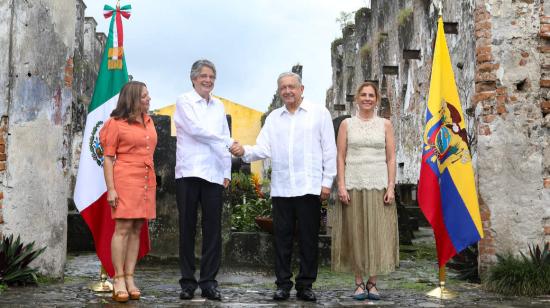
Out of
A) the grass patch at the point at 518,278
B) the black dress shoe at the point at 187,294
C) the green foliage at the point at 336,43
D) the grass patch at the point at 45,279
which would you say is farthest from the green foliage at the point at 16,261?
the green foliage at the point at 336,43

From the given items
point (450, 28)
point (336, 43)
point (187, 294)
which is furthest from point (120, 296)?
point (336, 43)

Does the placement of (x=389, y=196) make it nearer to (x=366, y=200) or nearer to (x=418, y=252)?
(x=366, y=200)

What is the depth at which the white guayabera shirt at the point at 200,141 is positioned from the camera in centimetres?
568

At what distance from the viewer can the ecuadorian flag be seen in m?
6.36

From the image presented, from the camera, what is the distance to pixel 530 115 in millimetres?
6941

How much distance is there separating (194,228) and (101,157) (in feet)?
4.51

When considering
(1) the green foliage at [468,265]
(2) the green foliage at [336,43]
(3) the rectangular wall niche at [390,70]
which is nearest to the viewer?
(1) the green foliage at [468,265]

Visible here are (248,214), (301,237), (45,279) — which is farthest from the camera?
(248,214)

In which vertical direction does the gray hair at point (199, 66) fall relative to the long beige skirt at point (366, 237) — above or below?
above

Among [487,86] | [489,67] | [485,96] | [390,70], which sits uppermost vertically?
[390,70]

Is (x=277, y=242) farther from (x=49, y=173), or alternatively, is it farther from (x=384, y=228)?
(x=49, y=173)

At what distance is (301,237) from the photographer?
5.78 meters

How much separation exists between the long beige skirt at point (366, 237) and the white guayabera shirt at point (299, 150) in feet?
1.08

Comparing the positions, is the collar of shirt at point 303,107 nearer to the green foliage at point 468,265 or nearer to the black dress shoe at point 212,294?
the black dress shoe at point 212,294
